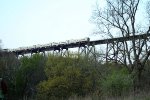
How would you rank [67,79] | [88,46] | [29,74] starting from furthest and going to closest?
[88,46] → [29,74] → [67,79]

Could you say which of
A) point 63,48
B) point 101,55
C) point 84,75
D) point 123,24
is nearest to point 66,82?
point 84,75

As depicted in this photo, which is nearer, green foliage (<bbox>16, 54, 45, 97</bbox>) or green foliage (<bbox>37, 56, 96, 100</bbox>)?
green foliage (<bbox>37, 56, 96, 100</bbox>)

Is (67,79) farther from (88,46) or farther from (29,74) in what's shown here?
(88,46)

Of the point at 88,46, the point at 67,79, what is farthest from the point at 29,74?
the point at 88,46

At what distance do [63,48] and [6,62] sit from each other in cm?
2608

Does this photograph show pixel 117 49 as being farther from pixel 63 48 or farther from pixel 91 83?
pixel 63 48

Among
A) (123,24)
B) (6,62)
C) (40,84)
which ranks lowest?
(40,84)

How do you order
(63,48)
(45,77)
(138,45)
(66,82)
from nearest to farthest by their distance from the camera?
(66,82) → (45,77) → (138,45) → (63,48)

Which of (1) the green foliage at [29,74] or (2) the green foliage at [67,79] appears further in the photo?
(1) the green foliage at [29,74]

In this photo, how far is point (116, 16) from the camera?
42.7 m

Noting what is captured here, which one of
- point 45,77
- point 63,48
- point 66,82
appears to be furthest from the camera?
point 63,48

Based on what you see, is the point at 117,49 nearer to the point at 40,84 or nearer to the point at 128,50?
the point at 128,50

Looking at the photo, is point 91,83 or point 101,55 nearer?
point 91,83

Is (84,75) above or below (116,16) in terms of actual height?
below
